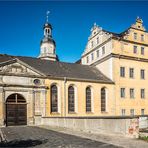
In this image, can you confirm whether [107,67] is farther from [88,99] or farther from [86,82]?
[88,99]

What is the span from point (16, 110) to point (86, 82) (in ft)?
34.0

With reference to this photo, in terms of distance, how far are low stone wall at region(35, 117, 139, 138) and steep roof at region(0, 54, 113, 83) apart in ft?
29.4

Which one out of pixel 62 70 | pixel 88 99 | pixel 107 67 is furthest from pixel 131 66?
pixel 62 70

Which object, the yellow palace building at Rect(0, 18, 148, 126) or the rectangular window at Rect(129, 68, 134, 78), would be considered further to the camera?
the rectangular window at Rect(129, 68, 134, 78)

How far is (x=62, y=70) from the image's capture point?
A: 31.9 metres

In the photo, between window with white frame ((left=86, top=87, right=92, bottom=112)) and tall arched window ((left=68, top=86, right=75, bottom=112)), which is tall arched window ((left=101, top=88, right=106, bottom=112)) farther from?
tall arched window ((left=68, top=86, right=75, bottom=112))

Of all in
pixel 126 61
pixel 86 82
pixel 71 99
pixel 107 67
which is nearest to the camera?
pixel 71 99

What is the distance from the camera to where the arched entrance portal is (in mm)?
25484

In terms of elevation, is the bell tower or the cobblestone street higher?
the bell tower

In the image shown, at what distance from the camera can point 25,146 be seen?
11.1 m

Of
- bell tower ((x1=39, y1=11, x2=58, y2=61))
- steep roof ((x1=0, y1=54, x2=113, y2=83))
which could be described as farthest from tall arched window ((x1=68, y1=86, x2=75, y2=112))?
bell tower ((x1=39, y1=11, x2=58, y2=61))

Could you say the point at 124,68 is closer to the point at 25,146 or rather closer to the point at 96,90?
the point at 96,90

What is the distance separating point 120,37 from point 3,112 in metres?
20.5

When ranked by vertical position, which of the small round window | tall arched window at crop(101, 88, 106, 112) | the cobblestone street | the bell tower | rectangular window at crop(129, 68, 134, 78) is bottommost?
the cobblestone street
